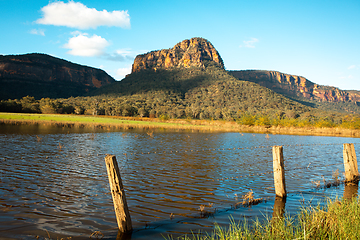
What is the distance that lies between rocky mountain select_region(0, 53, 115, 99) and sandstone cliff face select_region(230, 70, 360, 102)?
12722 centimetres

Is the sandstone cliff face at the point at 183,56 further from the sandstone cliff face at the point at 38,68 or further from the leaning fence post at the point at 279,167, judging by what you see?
the leaning fence post at the point at 279,167

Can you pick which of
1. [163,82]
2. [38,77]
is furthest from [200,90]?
[38,77]

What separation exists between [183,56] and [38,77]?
10395 cm

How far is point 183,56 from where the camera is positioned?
153 metres

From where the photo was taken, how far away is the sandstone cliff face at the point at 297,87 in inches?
7141

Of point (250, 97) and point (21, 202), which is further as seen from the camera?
point (250, 97)

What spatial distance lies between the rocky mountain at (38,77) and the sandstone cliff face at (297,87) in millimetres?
127216

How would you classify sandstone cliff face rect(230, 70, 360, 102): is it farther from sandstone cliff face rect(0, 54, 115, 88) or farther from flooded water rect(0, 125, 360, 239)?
flooded water rect(0, 125, 360, 239)

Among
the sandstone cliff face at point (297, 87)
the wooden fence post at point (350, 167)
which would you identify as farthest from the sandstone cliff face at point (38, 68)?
the wooden fence post at point (350, 167)

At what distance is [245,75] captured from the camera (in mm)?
189375

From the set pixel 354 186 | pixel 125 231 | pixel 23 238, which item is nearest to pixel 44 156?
pixel 23 238

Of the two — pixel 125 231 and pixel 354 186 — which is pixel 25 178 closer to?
pixel 125 231

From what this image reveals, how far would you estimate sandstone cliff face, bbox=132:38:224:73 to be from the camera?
14612cm

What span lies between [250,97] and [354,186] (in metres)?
87.4
